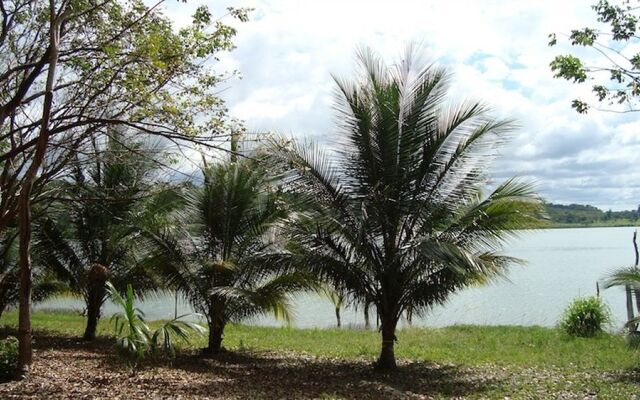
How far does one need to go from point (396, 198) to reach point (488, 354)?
448 cm

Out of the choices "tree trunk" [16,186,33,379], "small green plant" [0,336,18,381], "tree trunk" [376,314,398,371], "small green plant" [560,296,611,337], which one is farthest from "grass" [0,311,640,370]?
"tree trunk" [16,186,33,379]

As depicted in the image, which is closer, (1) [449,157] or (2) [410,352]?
(1) [449,157]

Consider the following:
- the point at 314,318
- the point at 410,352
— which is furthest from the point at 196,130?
the point at 314,318

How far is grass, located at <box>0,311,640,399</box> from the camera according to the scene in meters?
9.09

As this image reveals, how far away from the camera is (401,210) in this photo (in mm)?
10352

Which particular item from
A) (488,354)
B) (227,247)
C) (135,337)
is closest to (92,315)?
(227,247)

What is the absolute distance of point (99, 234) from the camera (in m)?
13.7

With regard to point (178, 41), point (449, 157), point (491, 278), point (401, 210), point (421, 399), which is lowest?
point (421, 399)

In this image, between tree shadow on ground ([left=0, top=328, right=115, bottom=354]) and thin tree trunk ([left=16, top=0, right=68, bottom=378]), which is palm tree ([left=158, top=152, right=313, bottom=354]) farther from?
thin tree trunk ([left=16, top=0, right=68, bottom=378])

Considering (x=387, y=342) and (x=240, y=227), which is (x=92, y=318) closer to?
(x=240, y=227)

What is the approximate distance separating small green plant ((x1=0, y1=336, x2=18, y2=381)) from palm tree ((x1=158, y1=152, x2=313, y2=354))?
13.3ft

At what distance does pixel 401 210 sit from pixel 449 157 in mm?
1299

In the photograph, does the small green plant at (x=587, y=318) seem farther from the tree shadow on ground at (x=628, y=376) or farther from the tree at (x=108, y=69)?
the tree at (x=108, y=69)

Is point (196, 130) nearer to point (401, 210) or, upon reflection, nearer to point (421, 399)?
point (401, 210)
